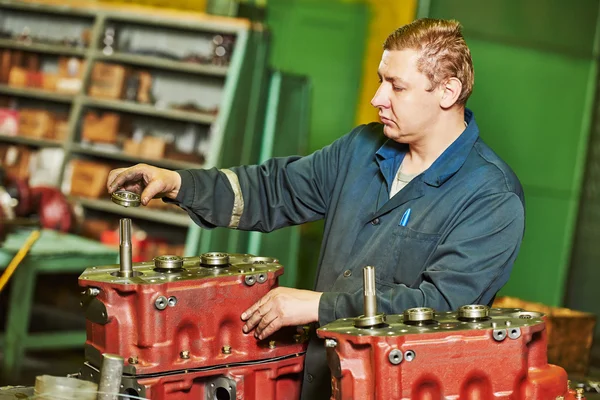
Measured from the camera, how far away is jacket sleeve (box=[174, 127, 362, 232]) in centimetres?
277

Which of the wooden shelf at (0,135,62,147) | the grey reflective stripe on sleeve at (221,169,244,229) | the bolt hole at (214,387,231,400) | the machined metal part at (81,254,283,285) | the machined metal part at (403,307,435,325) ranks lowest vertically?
the bolt hole at (214,387,231,400)

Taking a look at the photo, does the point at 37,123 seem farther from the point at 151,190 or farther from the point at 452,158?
the point at 452,158

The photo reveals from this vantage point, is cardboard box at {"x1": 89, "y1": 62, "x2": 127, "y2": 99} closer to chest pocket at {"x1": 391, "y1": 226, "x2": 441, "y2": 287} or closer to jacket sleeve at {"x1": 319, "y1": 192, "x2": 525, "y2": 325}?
chest pocket at {"x1": 391, "y1": 226, "x2": 441, "y2": 287}

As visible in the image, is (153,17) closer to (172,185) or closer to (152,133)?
(152,133)

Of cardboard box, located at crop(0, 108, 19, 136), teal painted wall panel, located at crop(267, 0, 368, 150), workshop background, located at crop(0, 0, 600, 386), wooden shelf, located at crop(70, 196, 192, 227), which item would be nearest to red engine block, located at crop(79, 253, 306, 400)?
workshop background, located at crop(0, 0, 600, 386)

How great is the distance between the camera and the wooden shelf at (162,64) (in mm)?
6246

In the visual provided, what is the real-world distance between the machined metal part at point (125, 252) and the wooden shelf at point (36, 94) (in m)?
4.52

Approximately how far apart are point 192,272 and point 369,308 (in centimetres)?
55

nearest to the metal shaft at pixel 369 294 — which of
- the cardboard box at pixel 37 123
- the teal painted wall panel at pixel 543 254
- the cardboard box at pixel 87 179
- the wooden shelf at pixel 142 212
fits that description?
the wooden shelf at pixel 142 212

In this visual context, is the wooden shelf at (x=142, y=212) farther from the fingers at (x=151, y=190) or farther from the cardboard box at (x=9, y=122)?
the fingers at (x=151, y=190)

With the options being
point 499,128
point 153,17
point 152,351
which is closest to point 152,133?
point 153,17

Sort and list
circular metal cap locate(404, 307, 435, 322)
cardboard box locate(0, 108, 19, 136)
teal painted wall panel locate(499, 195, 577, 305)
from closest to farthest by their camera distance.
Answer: circular metal cap locate(404, 307, 435, 322) < teal painted wall panel locate(499, 195, 577, 305) < cardboard box locate(0, 108, 19, 136)

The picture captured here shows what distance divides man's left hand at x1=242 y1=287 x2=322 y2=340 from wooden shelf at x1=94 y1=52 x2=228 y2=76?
13.0 feet

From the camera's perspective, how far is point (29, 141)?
22.3 feet
